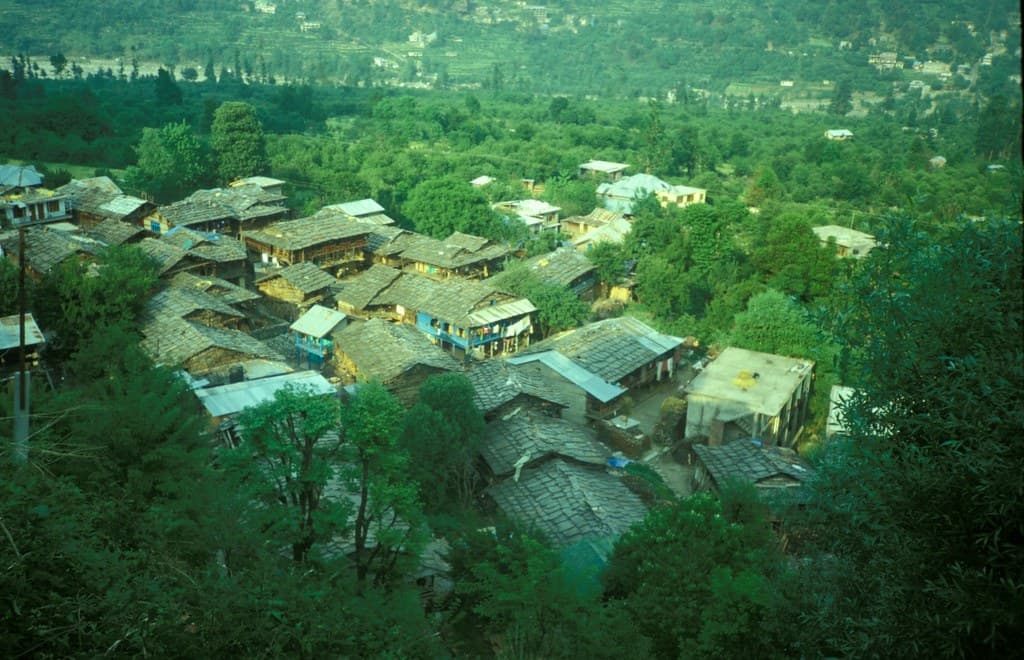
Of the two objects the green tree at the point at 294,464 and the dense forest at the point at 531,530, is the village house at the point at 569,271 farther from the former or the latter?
the green tree at the point at 294,464

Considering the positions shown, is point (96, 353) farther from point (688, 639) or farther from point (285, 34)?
point (285, 34)

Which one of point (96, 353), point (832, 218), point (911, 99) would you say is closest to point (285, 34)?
point (911, 99)

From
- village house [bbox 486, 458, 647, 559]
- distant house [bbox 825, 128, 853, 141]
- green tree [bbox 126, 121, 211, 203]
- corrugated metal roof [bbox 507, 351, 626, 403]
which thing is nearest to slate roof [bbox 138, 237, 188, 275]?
green tree [bbox 126, 121, 211, 203]

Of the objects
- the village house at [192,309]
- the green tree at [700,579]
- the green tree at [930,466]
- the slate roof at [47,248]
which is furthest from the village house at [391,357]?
the green tree at [930,466]

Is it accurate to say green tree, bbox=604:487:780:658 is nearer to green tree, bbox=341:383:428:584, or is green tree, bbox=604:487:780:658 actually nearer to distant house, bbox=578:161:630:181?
green tree, bbox=341:383:428:584

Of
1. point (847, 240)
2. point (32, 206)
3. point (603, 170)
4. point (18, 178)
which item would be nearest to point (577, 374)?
point (847, 240)

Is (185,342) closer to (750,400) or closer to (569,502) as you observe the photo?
(569,502)
